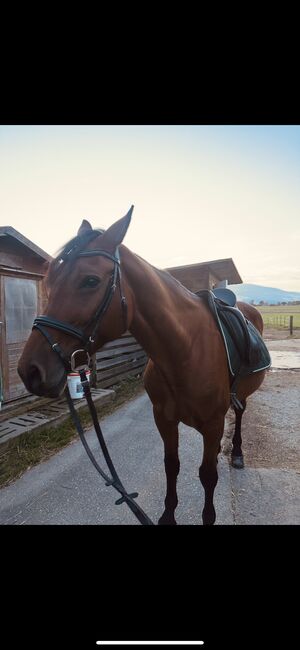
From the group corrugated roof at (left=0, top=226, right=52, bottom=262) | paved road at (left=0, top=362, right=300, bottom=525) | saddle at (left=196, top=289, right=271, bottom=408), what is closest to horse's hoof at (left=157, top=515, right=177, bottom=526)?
paved road at (left=0, top=362, right=300, bottom=525)

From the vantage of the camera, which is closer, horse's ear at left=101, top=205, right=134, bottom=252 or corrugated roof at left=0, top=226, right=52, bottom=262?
horse's ear at left=101, top=205, right=134, bottom=252

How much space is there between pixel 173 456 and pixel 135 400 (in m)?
4.03

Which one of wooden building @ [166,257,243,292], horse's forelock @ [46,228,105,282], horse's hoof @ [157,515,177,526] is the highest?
wooden building @ [166,257,243,292]

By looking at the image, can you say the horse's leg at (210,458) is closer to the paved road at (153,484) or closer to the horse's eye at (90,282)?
the paved road at (153,484)

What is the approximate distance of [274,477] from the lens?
3039 millimetres

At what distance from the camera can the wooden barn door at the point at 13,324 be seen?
16.7 feet

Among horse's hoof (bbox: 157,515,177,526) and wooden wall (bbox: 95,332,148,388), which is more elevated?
wooden wall (bbox: 95,332,148,388)

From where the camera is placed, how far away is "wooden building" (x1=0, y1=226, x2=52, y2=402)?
5.05 m

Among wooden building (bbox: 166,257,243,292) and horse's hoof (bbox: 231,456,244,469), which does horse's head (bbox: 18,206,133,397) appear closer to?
horse's hoof (bbox: 231,456,244,469)

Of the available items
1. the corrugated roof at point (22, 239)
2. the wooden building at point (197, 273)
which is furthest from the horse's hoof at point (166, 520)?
the wooden building at point (197, 273)

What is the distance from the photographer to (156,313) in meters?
1.59

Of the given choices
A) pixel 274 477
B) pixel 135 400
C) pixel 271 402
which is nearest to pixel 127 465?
pixel 274 477

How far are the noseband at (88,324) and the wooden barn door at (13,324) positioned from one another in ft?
14.4

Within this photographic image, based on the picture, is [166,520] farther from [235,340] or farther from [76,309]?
[76,309]
